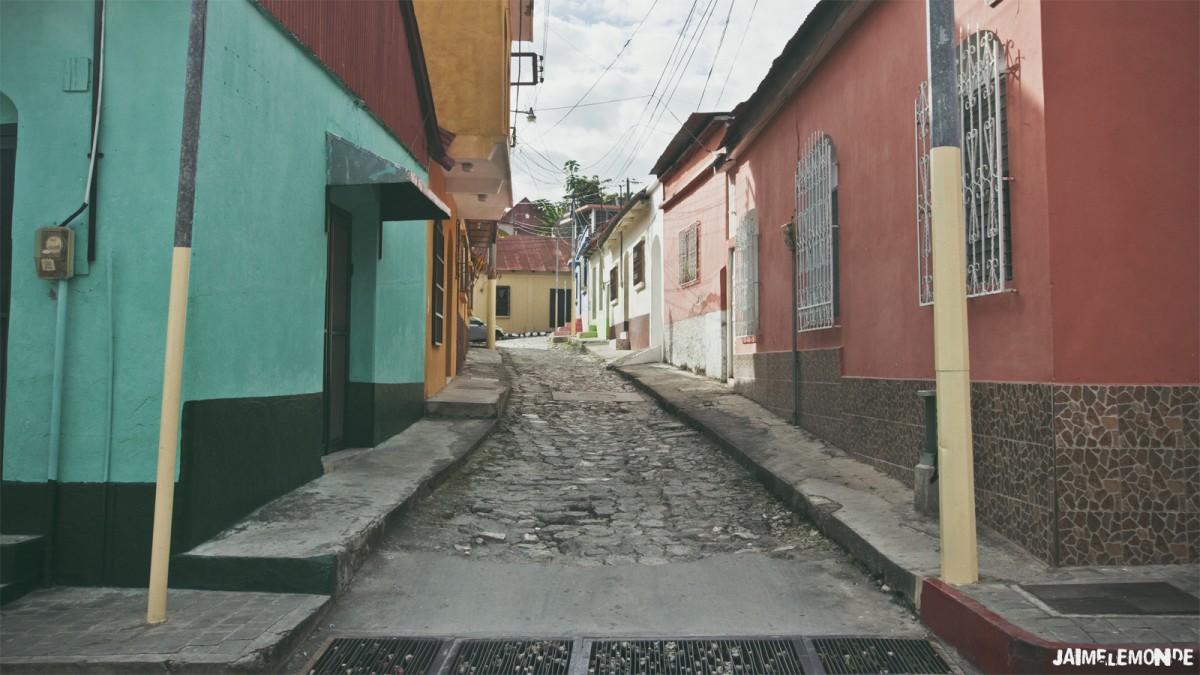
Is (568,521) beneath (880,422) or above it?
beneath

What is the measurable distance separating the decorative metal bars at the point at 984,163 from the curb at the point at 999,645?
174cm

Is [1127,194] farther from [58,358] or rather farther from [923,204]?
[58,358]

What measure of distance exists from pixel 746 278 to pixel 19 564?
809 centimetres

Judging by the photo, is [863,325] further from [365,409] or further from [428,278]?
[428,278]

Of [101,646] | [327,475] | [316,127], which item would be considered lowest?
[101,646]

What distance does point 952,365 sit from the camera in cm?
383

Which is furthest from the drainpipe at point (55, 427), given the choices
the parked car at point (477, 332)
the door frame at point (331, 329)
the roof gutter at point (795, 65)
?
the parked car at point (477, 332)

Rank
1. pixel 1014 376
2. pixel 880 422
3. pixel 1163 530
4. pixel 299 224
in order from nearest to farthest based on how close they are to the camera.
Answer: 1. pixel 1163 530
2. pixel 1014 376
3. pixel 299 224
4. pixel 880 422

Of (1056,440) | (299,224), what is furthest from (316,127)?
(1056,440)

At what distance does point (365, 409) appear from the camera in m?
7.18

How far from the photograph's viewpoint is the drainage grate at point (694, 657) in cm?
354

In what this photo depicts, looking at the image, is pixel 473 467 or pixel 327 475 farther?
pixel 473 467

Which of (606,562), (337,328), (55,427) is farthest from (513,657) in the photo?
(337,328)

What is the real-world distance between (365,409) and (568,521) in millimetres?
2357
